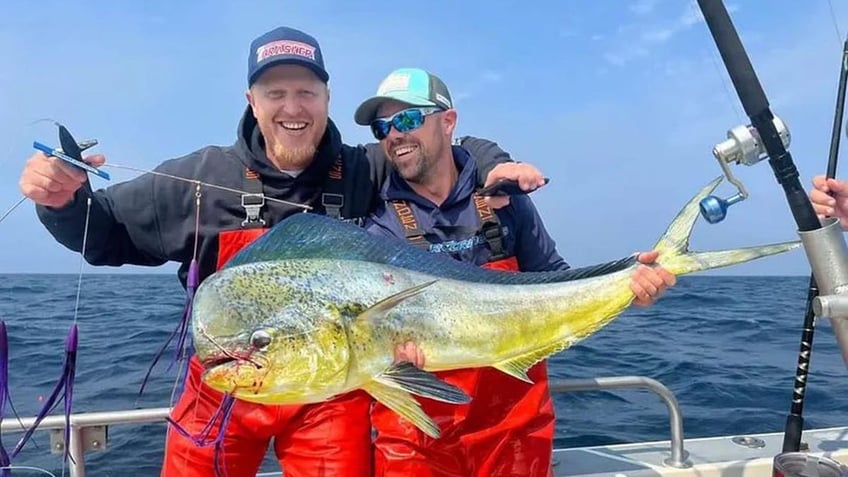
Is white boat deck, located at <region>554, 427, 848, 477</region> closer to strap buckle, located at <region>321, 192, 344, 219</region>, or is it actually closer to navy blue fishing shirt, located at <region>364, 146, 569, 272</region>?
navy blue fishing shirt, located at <region>364, 146, 569, 272</region>

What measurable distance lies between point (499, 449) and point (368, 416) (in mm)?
596

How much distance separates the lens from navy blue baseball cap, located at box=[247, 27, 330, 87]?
3.17 metres

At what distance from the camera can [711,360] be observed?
925 centimetres

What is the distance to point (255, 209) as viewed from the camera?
3096mm

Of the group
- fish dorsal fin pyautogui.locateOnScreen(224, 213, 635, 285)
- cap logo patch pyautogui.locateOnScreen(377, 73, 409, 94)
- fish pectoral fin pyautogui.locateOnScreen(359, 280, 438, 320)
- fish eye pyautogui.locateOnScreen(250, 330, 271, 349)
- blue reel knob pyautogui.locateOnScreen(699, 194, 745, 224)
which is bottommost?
fish eye pyautogui.locateOnScreen(250, 330, 271, 349)

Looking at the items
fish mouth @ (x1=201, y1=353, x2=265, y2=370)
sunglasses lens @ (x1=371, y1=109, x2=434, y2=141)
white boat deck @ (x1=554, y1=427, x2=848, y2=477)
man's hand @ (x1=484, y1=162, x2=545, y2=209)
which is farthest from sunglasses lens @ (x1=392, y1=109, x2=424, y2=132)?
white boat deck @ (x1=554, y1=427, x2=848, y2=477)

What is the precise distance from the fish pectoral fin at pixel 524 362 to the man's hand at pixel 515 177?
2.75 ft

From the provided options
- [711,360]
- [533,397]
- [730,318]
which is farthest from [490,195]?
[730,318]

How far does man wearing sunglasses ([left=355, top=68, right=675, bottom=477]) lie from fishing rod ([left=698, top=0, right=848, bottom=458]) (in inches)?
24.3

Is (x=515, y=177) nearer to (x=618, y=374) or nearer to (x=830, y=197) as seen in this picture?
(x=830, y=197)

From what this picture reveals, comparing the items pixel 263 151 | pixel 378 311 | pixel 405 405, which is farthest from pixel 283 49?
pixel 405 405

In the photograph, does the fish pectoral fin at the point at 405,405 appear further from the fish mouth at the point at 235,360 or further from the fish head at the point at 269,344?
the fish mouth at the point at 235,360

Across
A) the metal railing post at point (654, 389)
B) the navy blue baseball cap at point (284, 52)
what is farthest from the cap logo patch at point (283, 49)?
the metal railing post at point (654, 389)

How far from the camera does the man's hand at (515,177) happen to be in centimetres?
303
